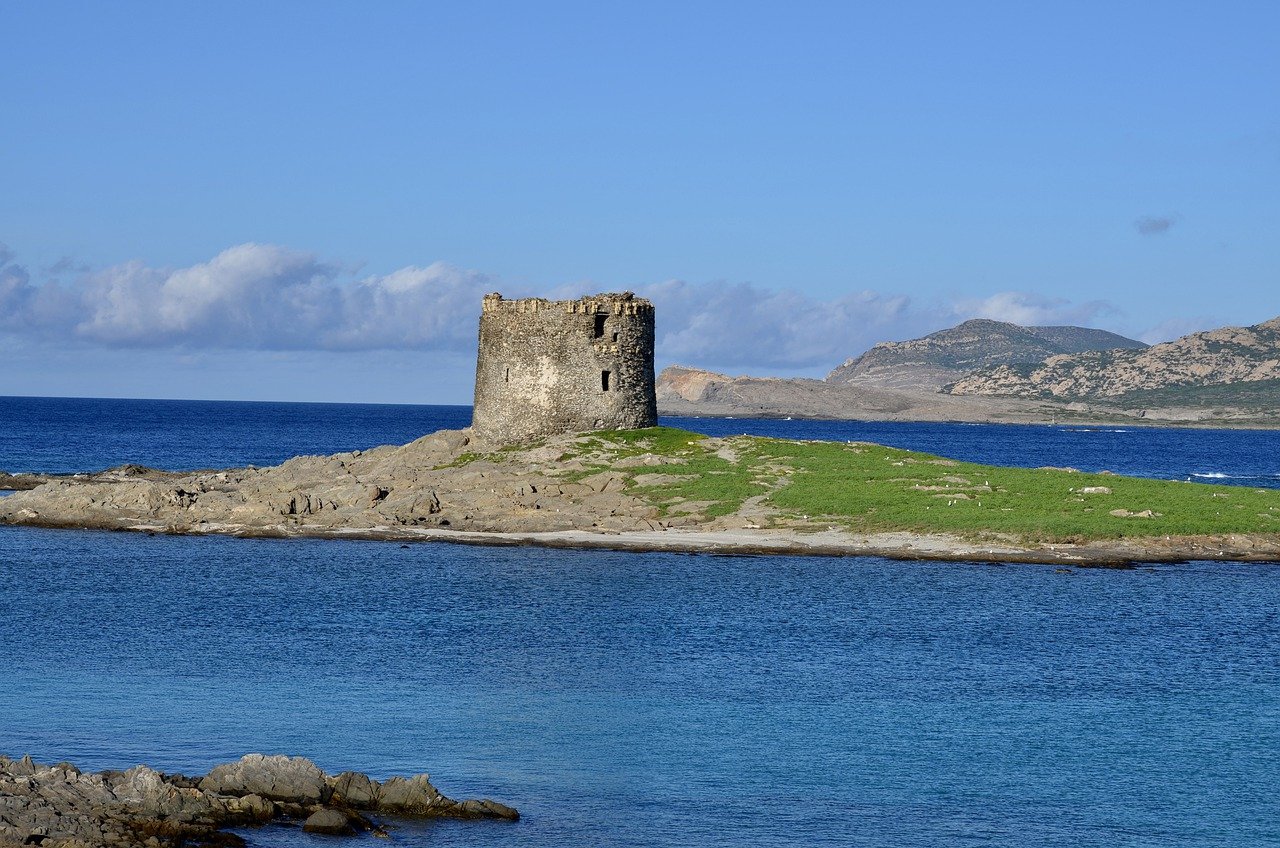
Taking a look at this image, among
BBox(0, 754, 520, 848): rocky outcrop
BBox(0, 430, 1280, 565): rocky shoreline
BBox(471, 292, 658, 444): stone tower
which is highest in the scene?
BBox(471, 292, 658, 444): stone tower

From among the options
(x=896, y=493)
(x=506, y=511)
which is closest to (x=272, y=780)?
(x=506, y=511)

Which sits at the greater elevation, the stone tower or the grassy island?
the stone tower

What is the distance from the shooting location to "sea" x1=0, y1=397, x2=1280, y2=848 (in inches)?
856

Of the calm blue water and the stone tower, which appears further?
the calm blue water

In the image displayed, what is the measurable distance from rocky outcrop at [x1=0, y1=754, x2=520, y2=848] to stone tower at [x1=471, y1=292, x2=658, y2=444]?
42147 mm

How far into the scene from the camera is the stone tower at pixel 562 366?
6284 centimetres

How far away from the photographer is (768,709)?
27.5 meters

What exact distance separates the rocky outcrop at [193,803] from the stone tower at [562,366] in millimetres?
42147

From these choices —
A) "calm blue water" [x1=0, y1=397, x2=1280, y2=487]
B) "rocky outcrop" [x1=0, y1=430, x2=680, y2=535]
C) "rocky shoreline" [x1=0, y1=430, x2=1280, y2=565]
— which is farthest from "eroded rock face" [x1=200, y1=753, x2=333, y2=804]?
"calm blue water" [x1=0, y1=397, x2=1280, y2=487]

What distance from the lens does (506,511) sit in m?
55.2

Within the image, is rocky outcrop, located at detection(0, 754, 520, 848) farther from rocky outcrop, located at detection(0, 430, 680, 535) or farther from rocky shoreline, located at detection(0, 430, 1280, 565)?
rocky outcrop, located at detection(0, 430, 680, 535)

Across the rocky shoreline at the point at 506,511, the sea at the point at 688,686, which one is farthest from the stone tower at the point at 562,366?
the sea at the point at 688,686

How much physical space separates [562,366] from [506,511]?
9.60m

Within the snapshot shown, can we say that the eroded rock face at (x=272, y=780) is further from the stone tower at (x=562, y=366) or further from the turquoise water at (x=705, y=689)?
the stone tower at (x=562, y=366)
